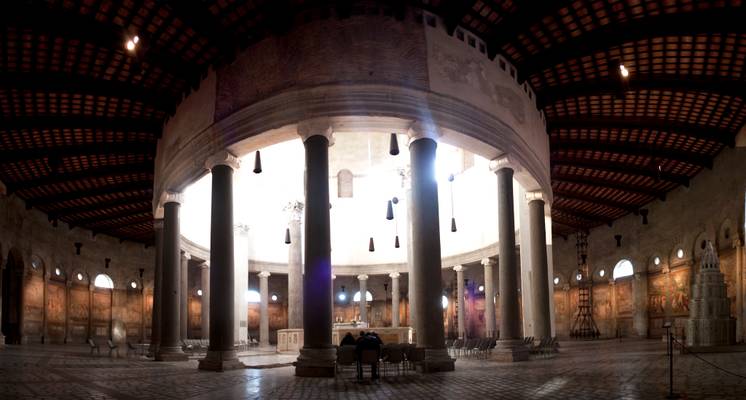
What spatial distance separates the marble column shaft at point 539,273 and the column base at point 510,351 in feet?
13.4

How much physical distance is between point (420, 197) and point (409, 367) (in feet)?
15.0

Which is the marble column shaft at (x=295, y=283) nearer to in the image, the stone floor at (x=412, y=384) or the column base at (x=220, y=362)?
the column base at (x=220, y=362)

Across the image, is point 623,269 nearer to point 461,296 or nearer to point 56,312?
point 461,296

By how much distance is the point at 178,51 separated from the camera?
19.4 metres

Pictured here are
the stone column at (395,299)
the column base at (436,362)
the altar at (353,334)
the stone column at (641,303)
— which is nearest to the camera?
the column base at (436,362)

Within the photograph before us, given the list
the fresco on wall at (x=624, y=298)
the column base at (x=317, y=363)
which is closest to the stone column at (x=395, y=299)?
the fresco on wall at (x=624, y=298)

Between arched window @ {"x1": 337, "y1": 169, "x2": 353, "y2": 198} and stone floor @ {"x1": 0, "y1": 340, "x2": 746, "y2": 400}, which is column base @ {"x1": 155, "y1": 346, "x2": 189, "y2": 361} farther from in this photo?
arched window @ {"x1": 337, "y1": 169, "x2": 353, "y2": 198}

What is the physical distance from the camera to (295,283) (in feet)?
97.8

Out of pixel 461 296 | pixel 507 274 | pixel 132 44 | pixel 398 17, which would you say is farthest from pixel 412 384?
pixel 461 296

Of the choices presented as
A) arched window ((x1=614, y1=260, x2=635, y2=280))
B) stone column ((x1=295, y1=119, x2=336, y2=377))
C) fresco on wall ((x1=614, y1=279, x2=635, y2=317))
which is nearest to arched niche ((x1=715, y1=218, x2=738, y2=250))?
fresco on wall ((x1=614, y1=279, x2=635, y2=317))

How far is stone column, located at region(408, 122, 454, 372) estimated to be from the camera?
16.1 metres

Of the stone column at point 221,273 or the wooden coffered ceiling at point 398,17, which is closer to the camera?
the wooden coffered ceiling at point 398,17

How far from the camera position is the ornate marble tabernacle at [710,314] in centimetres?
2069

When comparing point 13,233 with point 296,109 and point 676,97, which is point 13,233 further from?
point 676,97
